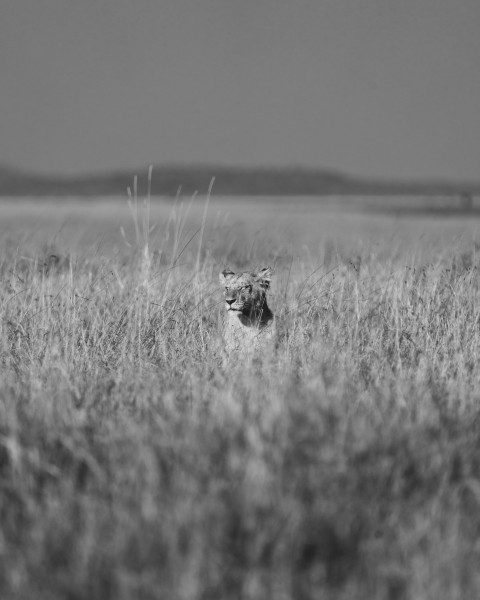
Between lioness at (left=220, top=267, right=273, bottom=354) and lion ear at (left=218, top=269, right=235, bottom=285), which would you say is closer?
lioness at (left=220, top=267, right=273, bottom=354)

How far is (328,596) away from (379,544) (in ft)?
0.98

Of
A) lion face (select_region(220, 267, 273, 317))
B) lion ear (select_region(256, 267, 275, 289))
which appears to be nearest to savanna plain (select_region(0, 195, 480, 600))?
lion face (select_region(220, 267, 273, 317))

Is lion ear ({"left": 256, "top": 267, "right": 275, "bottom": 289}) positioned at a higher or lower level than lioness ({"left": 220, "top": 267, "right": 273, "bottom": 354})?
higher

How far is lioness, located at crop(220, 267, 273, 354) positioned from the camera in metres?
5.73

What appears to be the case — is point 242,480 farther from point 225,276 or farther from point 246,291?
point 225,276

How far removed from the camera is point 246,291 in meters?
6.04

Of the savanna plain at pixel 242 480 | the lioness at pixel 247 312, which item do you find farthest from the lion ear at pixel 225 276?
the savanna plain at pixel 242 480

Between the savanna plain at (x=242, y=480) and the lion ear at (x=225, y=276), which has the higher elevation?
the lion ear at (x=225, y=276)

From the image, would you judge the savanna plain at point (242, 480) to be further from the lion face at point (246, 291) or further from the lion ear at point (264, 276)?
the lion ear at point (264, 276)

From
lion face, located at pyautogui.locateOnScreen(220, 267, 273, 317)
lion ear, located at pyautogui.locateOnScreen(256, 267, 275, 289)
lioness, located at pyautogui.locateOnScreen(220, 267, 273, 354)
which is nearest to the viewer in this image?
lioness, located at pyautogui.locateOnScreen(220, 267, 273, 354)

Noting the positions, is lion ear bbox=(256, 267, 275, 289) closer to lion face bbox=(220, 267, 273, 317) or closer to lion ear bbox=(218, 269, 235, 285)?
lion face bbox=(220, 267, 273, 317)

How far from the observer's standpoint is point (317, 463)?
3.20 meters

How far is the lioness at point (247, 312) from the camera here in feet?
18.8

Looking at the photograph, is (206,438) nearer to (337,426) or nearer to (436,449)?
(337,426)
